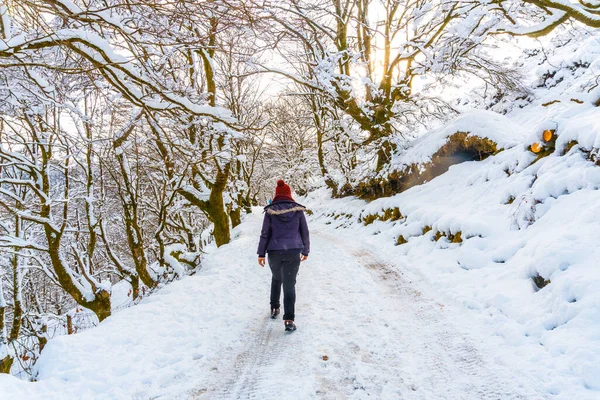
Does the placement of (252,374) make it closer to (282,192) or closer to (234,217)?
(282,192)

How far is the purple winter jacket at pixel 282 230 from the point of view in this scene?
440cm

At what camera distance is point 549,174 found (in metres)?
5.10

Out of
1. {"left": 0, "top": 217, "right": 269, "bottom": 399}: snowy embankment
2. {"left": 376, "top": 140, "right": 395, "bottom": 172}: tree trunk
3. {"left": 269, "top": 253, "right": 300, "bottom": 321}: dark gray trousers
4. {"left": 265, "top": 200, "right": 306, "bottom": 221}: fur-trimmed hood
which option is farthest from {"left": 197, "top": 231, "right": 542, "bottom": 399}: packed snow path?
{"left": 376, "top": 140, "right": 395, "bottom": 172}: tree trunk

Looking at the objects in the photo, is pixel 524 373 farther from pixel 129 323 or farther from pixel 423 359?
pixel 129 323

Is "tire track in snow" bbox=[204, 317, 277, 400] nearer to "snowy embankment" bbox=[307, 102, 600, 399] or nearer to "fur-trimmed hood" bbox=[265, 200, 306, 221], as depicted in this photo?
"fur-trimmed hood" bbox=[265, 200, 306, 221]

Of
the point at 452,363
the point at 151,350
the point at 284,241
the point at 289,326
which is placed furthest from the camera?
the point at 284,241

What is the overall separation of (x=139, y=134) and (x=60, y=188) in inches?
247

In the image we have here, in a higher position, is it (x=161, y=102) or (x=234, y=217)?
(x=161, y=102)

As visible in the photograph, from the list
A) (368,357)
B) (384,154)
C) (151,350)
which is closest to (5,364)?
(151,350)

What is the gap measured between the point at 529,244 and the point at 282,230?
11.8ft

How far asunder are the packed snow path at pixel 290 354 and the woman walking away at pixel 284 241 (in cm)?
68

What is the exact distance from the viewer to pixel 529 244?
176 inches

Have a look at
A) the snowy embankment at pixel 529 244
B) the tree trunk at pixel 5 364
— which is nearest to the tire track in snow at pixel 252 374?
the snowy embankment at pixel 529 244

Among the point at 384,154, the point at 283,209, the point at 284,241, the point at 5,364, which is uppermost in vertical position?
the point at 384,154
